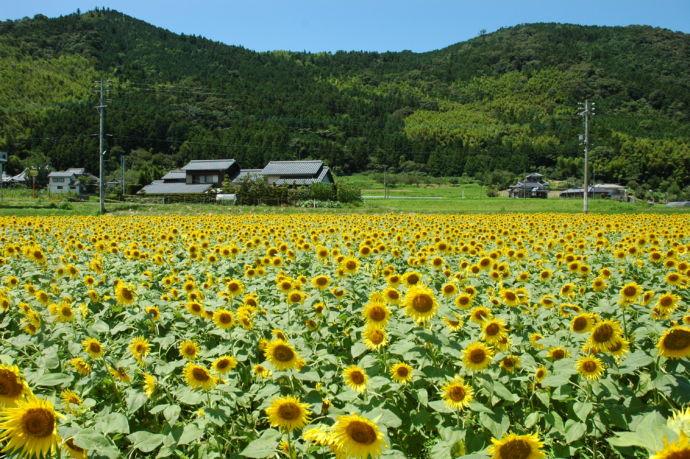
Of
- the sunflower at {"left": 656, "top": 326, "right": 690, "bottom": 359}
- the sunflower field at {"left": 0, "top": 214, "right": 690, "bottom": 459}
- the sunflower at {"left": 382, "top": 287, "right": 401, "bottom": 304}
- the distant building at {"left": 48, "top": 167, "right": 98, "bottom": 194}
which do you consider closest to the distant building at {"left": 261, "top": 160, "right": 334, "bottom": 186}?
the distant building at {"left": 48, "top": 167, "right": 98, "bottom": 194}

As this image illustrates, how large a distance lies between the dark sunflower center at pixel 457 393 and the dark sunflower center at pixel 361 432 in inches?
28.8

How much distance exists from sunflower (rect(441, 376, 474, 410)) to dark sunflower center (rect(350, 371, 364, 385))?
1.25 feet

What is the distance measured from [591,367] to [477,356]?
51 cm

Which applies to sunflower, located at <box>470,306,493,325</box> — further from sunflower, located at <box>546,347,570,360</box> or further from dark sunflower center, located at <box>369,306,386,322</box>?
dark sunflower center, located at <box>369,306,386,322</box>

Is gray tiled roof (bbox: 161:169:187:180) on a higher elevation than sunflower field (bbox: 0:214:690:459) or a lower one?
higher

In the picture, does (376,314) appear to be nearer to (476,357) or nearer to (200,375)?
(476,357)

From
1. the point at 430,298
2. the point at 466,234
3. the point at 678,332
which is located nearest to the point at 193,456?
the point at 430,298

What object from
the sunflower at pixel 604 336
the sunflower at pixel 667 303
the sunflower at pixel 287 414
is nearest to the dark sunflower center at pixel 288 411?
the sunflower at pixel 287 414

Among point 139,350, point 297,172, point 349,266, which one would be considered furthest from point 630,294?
point 297,172

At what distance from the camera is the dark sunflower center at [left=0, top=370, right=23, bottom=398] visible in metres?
1.42

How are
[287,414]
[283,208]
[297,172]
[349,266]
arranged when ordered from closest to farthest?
[287,414] → [349,266] → [283,208] → [297,172]

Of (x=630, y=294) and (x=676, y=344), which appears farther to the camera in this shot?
(x=630, y=294)

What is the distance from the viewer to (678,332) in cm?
183

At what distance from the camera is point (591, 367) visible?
6.71 feet
